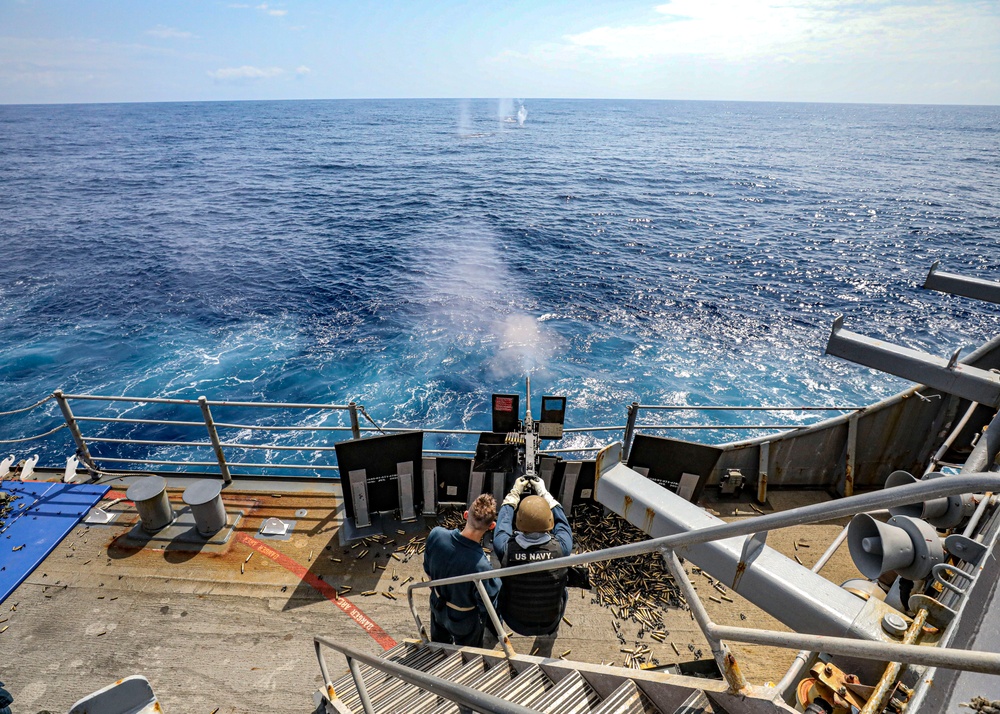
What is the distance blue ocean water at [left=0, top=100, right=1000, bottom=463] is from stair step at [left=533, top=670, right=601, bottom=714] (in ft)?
49.0

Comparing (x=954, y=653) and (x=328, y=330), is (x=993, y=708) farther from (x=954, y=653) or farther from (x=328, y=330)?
(x=328, y=330)

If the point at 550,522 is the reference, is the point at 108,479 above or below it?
below

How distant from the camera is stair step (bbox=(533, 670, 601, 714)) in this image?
3.58 metres

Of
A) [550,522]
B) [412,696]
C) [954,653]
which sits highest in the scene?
[954,653]

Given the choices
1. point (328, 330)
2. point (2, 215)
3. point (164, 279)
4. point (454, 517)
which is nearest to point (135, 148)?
point (2, 215)

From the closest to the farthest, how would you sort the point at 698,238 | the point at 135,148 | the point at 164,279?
the point at 164,279, the point at 698,238, the point at 135,148

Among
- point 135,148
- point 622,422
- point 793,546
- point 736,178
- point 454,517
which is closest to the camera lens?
point 793,546

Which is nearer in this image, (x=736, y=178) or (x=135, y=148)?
(x=736, y=178)

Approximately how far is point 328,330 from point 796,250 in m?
36.4

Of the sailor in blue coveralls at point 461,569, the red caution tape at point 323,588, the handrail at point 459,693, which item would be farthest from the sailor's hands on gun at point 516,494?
the handrail at point 459,693

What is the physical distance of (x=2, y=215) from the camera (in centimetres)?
4684

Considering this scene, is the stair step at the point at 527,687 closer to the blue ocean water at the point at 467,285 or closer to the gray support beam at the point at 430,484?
the gray support beam at the point at 430,484

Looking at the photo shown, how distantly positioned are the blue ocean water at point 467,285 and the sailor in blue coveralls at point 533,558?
13.2 meters

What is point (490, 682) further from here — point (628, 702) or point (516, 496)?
point (516, 496)
